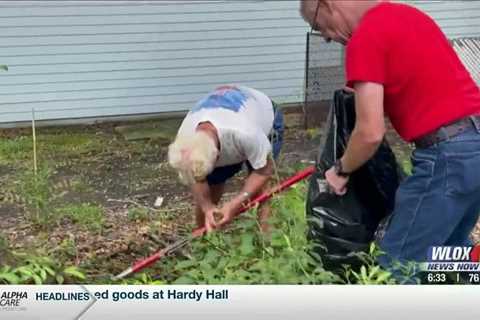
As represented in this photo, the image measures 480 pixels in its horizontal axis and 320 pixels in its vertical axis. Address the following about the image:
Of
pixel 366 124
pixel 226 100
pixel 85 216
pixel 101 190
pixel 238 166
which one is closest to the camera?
pixel 366 124

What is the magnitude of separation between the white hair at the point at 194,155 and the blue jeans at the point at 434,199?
88cm

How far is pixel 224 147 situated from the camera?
362cm

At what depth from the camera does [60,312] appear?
220 cm

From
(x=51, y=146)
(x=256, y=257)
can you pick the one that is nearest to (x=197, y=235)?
(x=256, y=257)

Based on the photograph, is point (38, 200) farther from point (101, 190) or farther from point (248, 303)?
point (248, 303)

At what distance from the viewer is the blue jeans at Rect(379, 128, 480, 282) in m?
2.77

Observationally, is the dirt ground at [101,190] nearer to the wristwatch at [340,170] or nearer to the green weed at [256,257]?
the green weed at [256,257]

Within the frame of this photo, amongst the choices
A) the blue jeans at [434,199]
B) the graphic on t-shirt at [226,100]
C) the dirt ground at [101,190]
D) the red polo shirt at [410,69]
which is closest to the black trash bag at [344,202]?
the blue jeans at [434,199]

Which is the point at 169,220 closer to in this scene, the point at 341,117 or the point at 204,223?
the point at 204,223

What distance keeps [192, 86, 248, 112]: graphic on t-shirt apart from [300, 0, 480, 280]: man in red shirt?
95 cm

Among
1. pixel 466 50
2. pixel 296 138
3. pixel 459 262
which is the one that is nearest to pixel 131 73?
pixel 296 138

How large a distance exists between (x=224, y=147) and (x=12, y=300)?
1.59m

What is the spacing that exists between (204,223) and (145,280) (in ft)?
2.46

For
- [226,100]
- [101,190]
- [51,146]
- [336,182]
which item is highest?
[226,100]
